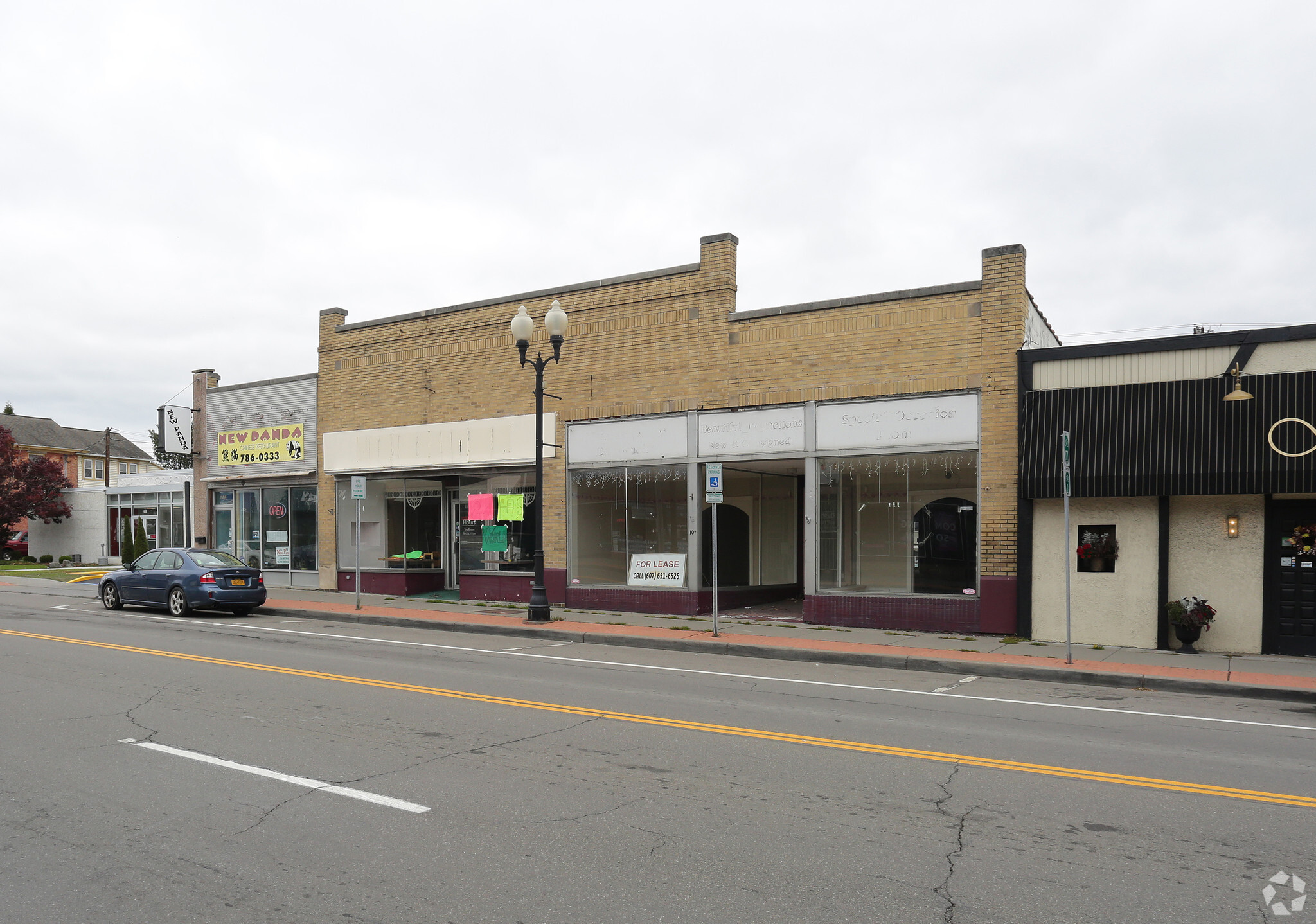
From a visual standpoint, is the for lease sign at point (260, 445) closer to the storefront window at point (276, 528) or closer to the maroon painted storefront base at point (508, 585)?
the storefront window at point (276, 528)

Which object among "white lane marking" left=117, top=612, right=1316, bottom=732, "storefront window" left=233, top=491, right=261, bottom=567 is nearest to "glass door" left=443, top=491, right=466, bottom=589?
"storefront window" left=233, top=491, right=261, bottom=567

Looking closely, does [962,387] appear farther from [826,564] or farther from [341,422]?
[341,422]

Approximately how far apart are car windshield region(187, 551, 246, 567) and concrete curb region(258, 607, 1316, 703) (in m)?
3.75

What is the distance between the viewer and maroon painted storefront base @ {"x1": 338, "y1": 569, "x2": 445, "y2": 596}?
75.3 feet

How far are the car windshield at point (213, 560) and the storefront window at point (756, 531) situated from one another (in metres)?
10.1

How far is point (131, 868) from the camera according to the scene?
16.1 ft

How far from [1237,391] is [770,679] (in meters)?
7.83

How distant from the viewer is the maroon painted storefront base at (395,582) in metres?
23.0

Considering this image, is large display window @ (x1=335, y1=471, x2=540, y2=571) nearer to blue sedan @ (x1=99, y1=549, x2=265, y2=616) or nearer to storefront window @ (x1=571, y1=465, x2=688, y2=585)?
blue sedan @ (x1=99, y1=549, x2=265, y2=616)

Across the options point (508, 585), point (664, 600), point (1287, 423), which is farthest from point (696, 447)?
point (1287, 423)

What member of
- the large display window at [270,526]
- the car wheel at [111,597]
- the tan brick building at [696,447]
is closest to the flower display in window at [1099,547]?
the tan brick building at [696,447]

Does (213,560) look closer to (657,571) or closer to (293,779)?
(657,571)

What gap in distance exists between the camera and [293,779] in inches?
259

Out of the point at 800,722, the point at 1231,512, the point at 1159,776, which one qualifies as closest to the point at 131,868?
the point at 800,722
